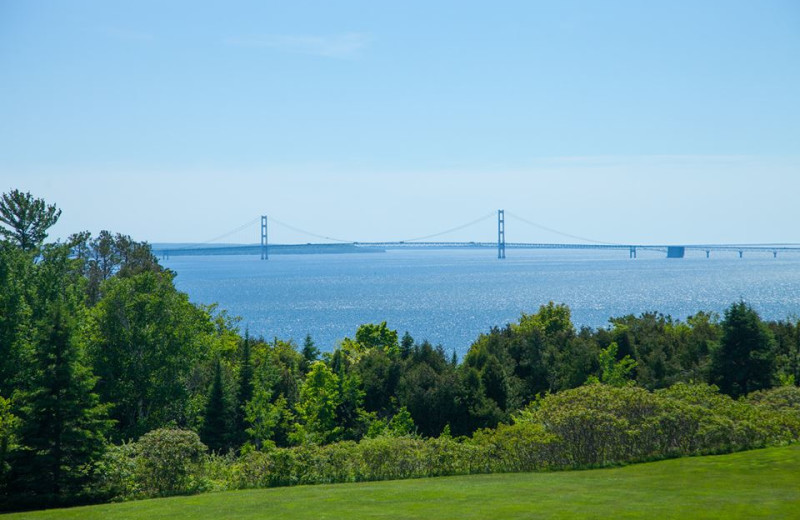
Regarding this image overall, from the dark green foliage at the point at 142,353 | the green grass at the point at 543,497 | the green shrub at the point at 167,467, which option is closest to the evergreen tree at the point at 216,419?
the dark green foliage at the point at 142,353

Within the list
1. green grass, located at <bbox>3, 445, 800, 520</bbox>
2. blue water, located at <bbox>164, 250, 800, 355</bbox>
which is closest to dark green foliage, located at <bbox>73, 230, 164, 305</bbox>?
blue water, located at <bbox>164, 250, 800, 355</bbox>

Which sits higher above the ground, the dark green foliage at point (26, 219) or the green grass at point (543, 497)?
the dark green foliage at point (26, 219)

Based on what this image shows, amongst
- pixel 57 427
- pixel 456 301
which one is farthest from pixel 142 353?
pixel 456 301

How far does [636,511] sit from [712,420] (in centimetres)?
1098

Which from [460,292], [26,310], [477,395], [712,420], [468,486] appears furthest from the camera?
[460,292]

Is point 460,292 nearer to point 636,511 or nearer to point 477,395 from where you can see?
point 477,395

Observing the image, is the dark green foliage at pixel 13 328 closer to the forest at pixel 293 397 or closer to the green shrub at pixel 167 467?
the forest at pixel 293 397

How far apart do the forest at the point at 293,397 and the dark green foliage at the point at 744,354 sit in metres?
0.07

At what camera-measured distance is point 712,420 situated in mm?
27719

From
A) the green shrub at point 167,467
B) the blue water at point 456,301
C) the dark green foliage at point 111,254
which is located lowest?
the blue water at point 456,301

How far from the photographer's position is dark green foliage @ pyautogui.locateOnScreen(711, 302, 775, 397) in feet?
131

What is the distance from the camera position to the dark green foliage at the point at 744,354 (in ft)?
131

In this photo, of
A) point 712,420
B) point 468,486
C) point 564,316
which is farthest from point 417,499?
point 564,316

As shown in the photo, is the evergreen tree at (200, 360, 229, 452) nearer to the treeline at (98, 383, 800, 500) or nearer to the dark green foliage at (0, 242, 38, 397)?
the treeline at (98, 383, 800, 500)
